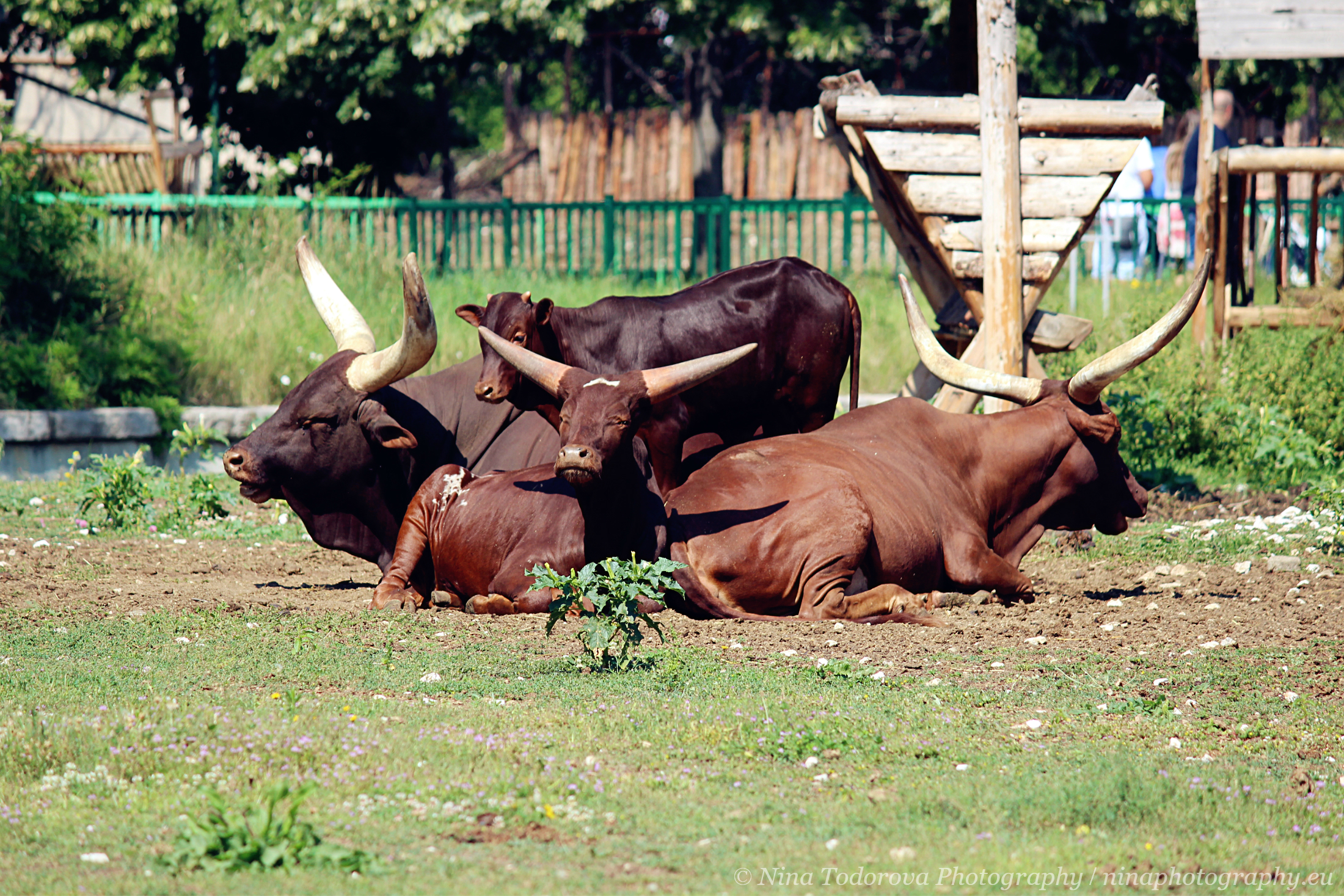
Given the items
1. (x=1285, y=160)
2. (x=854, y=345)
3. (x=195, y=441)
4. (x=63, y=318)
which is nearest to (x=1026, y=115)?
(x=854, y=345)

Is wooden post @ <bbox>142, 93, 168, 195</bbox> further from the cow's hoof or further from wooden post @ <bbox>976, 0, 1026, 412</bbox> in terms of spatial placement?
the cow's hoof

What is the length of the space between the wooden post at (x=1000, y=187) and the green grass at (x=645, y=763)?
11.8 ft

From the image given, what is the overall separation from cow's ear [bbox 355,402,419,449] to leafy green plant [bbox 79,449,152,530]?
260 cm

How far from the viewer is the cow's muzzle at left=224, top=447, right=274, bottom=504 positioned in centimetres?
717

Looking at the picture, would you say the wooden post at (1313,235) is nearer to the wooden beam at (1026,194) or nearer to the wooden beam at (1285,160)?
the wooden beam at (1285,160)

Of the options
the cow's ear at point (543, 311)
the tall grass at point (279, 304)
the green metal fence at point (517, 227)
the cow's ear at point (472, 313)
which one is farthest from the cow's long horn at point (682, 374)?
the green metal fence at point (517, 227)

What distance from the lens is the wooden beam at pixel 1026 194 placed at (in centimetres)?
937

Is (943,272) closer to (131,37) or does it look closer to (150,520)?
(150,520)

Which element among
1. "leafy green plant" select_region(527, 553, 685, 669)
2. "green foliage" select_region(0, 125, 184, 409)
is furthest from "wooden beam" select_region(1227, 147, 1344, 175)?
"green foliage" select_region(0, 125, 184, 409)

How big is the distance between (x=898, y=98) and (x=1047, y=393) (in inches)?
102

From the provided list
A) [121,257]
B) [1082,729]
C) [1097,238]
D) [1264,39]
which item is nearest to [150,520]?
[121,257]

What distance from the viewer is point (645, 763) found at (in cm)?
431

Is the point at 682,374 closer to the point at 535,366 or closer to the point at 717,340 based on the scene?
the point at 535,366

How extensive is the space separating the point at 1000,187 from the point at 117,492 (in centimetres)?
559
